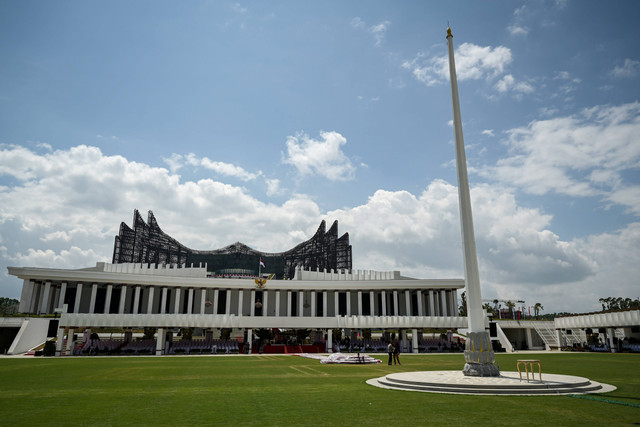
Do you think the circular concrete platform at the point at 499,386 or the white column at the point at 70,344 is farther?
the white column at the point at 70,344

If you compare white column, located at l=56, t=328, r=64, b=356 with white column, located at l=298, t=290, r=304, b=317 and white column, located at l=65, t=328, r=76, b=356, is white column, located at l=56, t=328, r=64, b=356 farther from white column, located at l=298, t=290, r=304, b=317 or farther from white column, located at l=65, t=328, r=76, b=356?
white column, located at l=298, t=290, r=304, b=317

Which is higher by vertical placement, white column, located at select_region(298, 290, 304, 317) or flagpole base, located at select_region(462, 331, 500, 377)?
white column, located at select_region(298, 290, 304, 317)

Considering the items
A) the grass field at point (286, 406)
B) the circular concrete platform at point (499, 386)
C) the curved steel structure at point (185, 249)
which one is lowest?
the grass field at point (286, 406)

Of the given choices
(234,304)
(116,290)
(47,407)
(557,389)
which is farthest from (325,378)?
(116,290)

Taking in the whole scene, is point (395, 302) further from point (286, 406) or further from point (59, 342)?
point (286, 406)

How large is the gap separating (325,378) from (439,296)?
50064mm

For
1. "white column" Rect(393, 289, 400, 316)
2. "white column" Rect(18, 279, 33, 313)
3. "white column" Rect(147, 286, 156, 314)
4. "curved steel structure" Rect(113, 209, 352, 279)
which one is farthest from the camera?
"curved steel structure" Rect(113, 209, 352, 279)

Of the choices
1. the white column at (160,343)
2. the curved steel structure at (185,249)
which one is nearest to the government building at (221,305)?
the white column at (160,343)

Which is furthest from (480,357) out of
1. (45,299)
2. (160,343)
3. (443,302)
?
(45,299)

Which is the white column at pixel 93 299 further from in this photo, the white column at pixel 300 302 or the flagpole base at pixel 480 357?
the flagpole base at pixel 480 357

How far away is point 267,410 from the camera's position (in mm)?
12086

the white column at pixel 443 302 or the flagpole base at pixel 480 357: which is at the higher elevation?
the white column at pixel 443 302

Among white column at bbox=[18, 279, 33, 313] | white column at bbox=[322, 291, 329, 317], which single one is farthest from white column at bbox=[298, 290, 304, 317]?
white column at bbox=[18, 279, 33, 313]

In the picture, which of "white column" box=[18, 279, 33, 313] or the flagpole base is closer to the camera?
the flagpole base
